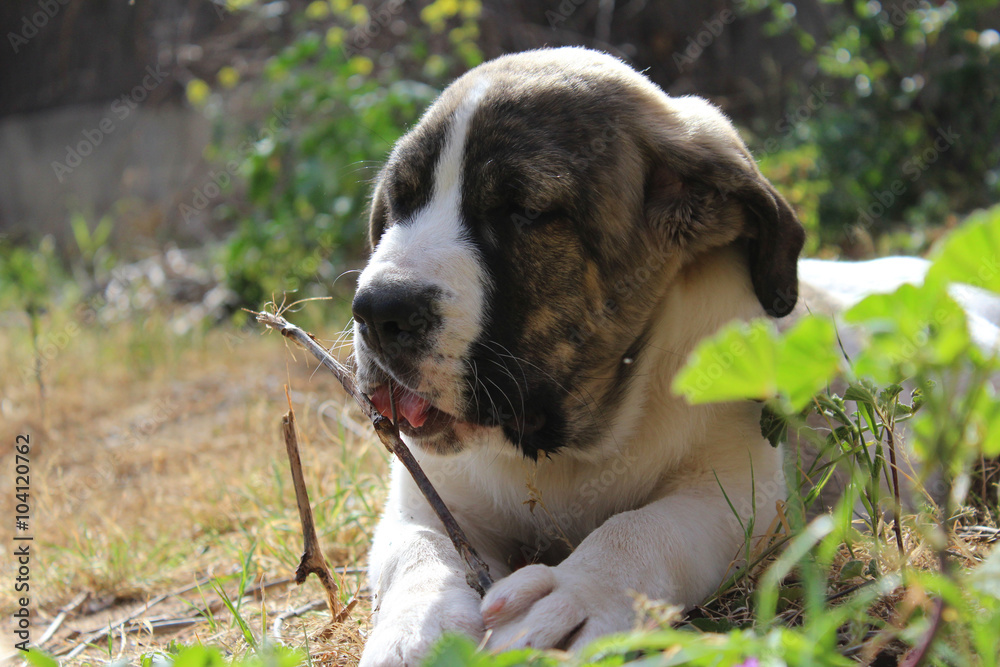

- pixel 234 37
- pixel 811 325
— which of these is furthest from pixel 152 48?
pixel 811 325

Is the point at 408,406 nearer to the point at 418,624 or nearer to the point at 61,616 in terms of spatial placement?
the point at 418,624

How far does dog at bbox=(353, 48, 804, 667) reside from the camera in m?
1.96

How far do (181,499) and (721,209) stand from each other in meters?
2.48

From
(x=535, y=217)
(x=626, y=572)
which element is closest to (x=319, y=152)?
(x=535, y=217)

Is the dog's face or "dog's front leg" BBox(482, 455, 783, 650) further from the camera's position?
the dog's face

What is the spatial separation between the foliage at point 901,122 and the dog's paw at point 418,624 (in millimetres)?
5423

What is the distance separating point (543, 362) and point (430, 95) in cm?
407

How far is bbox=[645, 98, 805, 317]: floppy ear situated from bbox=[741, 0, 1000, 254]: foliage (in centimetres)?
453

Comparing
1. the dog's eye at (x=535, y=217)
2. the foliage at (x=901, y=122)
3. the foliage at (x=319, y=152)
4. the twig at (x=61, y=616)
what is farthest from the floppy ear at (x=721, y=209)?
the foliage at (x=901, y=122)

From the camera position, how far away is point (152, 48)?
9.96 m

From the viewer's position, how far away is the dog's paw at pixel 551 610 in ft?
4.99

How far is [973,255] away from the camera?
926mm

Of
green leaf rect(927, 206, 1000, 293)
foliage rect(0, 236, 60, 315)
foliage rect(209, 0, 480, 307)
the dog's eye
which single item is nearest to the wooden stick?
the dog's eye

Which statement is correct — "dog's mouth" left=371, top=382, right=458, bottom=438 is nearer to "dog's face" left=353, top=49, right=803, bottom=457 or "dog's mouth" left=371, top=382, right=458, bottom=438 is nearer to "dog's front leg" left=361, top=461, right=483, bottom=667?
"dog's face" left=353, top=49, right=803, bottom=457
